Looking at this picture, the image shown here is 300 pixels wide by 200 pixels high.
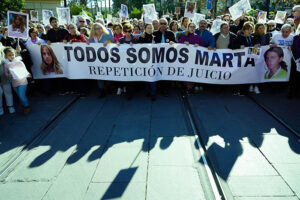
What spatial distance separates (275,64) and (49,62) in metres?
6.46

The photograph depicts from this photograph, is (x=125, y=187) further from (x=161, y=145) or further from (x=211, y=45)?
(x=211, y=45)

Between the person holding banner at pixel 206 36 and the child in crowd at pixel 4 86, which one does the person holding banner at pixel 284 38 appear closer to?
the person holding banner at pixel 206 36

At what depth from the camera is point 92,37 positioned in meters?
6.43

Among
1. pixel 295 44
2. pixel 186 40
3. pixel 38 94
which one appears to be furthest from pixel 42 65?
pixel 295 44

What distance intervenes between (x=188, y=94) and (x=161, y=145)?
300 centimetres

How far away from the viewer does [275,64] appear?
630 centimetres

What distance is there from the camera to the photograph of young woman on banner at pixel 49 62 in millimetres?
6609

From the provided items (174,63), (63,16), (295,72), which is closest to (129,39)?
(174,63)

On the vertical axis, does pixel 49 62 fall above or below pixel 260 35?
below

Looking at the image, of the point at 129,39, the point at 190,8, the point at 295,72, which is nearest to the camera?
the point at 295,72

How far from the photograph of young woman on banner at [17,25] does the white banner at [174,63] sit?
861 millimetres

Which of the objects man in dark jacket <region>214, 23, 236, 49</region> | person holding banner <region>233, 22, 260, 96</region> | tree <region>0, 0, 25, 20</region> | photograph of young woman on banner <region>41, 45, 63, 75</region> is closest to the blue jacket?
man in dark jacket <region>214, 23, 236, 49</region>

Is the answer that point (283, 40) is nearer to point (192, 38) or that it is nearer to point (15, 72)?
point (192, 38)

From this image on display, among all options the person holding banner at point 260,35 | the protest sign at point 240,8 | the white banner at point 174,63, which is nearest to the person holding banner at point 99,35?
the white banner at point 174,63
